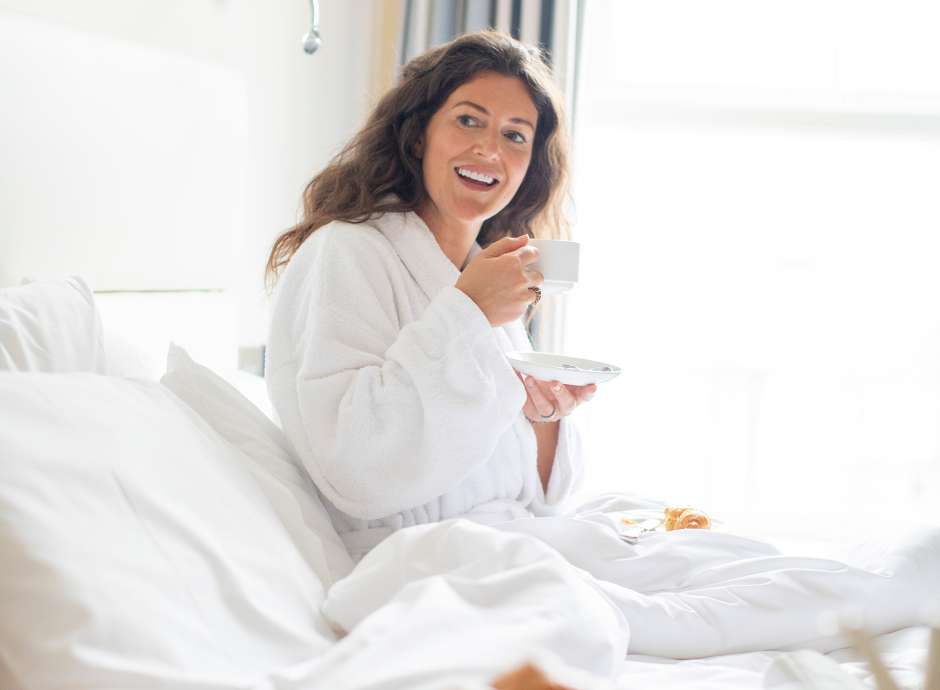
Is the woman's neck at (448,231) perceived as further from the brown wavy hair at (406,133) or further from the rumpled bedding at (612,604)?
the rumpled bedding at (612,604)

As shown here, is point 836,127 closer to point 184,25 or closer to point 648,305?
point 648,305

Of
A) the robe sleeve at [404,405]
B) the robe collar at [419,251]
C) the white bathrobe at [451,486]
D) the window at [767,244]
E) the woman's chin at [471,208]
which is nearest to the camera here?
the white bathrobe at [451,486]

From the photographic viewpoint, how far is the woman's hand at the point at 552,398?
6.35 feet

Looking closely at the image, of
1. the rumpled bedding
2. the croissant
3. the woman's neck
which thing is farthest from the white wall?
the croissant

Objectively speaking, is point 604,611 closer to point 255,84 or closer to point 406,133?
point 406,133

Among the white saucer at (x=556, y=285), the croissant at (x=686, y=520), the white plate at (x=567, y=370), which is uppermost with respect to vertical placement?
the white saucer at (x=556, y=285)

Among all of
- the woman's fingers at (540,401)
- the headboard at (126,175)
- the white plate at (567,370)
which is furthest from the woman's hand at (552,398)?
the headboard at (126,175)

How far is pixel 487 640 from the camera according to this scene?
0.97 metres

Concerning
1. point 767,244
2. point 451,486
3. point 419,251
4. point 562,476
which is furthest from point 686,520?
point 767,244

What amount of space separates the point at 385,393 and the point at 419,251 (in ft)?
Result: 1.37

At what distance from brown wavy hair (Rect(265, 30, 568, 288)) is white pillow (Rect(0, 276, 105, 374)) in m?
0.53

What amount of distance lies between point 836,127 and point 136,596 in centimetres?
288

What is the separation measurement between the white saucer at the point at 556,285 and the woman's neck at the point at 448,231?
1.21 ft

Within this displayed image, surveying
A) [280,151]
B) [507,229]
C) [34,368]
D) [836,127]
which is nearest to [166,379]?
[34,368]
